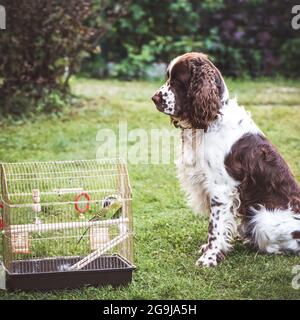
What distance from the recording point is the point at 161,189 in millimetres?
6023

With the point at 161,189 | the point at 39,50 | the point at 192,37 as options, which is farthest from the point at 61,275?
the point at 192,37

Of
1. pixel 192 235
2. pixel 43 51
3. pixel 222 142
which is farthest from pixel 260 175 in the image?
pixel 43 51

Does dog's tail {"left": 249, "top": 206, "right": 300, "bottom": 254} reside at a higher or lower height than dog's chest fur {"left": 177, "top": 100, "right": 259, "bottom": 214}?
lower

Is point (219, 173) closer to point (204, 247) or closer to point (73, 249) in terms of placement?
point (204, 247)

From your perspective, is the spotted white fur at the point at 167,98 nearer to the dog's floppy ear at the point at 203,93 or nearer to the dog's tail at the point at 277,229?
the dog's floppy ear at the point at 203,93

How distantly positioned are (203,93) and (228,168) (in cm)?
50

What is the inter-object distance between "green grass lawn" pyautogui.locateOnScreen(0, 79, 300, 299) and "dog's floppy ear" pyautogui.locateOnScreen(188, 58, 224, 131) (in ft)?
2.89

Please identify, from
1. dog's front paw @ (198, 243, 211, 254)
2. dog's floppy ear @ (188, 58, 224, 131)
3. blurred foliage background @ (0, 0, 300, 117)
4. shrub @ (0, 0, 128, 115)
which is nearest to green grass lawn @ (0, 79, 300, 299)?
dog's front paw @ (198, 243, 211, 254)

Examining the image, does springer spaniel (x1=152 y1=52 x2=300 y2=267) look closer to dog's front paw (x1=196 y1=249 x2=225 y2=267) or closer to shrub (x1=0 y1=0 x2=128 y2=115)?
dog's front paw (x1=196 y1=249 x2=225 y2=267)

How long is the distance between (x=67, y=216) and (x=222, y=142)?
3.64 feet

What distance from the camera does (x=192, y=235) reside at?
16.1ft

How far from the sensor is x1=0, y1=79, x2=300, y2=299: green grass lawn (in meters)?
4.01
